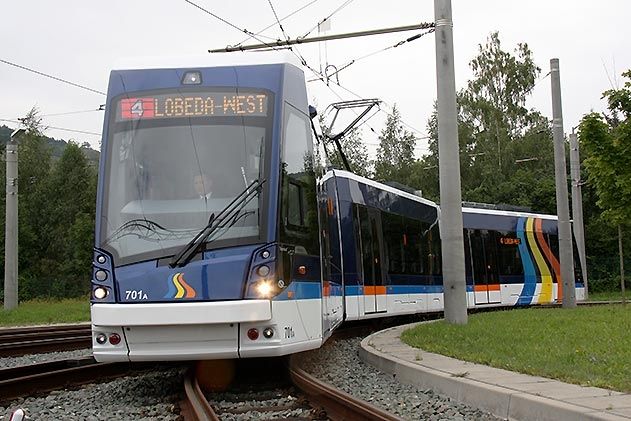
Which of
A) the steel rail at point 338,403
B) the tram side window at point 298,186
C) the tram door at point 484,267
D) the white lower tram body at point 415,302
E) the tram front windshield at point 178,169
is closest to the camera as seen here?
Result: the steel rail at point 338,403

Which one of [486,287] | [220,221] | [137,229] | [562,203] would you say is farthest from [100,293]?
[486,287]

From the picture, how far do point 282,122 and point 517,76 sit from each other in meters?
52.3

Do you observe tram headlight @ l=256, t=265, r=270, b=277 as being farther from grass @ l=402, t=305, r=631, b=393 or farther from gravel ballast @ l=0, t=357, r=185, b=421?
grass @ l=402, t=305, r=631, b=393

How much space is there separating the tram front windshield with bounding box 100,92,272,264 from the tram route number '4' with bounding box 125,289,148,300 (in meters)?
0.35

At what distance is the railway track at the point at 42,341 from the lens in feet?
50.3

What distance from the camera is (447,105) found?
1600cm

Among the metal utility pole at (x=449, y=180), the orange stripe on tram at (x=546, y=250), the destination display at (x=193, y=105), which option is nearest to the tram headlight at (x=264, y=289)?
the destination display at (x=193, y=105)

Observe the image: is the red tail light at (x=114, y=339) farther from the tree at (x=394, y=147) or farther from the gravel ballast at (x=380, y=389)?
the tree at (x=394, y=147)

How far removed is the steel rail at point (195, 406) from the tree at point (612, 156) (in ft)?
44.7

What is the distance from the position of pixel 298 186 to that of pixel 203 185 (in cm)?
114

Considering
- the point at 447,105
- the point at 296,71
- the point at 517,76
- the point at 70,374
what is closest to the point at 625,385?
the point at 296,71

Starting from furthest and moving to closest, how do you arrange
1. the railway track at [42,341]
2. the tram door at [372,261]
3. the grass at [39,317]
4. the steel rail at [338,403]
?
1. the grass at [39,317]
2. the tram door at [372,261]
3. the railway track at [42,341]
4. the steel rail at [338,403]

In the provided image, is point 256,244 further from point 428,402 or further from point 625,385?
point 625,385

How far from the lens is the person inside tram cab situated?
8602 millimetres
